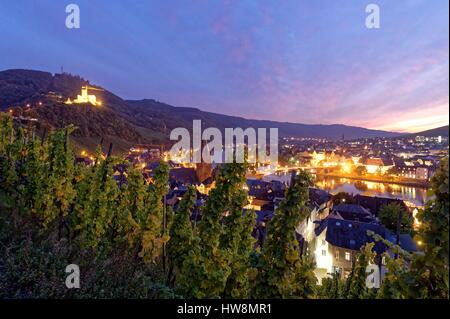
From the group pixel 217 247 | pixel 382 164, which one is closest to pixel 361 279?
pixel 217 247

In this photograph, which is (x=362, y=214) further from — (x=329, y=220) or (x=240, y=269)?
(x=240, y=269)

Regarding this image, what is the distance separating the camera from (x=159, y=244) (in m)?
11.8

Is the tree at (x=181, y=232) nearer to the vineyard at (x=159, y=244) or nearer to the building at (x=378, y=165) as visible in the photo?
the vineyard at (x=159, y=244)

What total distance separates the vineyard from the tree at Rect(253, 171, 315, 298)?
24 mm

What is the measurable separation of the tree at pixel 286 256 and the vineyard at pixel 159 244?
0.08ft

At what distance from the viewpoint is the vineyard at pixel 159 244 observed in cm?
530

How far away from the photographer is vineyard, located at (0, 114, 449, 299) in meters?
5.30

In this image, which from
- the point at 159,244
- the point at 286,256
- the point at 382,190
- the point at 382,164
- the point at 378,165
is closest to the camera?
the point at 286,256

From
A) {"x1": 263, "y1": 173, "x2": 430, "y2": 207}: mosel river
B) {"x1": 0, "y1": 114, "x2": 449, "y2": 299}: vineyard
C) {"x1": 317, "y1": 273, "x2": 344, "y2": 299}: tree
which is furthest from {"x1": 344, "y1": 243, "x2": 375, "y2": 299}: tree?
{"x1": 263, "y1": 173, "x2": 430, "y2": 207}: mosel river

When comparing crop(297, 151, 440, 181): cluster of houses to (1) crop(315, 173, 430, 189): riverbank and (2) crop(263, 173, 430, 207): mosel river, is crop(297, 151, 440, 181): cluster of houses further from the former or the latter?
(2) crop(263, 173, 430, 207): mosel river

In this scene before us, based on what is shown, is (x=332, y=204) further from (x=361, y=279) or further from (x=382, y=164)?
(x=382, y=164)

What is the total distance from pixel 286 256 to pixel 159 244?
7.12 m

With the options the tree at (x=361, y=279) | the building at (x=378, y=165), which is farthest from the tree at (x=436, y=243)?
the building at (x=378, y=165)
